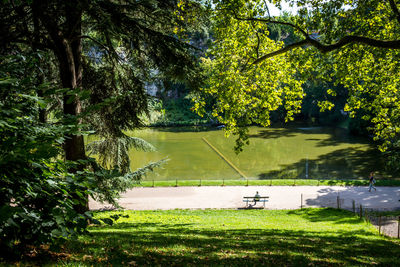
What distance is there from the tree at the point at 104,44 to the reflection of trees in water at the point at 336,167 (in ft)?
59.1

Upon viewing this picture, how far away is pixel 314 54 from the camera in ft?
36.2

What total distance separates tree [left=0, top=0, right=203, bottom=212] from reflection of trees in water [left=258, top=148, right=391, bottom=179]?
18.0m

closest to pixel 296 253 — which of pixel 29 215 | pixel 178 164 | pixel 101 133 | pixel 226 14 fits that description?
pixel 29 215

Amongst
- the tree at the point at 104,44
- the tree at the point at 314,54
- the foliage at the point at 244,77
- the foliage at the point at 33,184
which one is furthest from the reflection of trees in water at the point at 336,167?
the foliage at the point at 33,184

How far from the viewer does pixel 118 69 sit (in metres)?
9.81

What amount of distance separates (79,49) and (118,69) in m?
1.25

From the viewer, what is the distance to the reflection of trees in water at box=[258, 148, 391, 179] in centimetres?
2567

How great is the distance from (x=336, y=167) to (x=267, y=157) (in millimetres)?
6875

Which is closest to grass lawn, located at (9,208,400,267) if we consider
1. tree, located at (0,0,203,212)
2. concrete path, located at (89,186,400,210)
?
tree, located at (0,0,203,212)

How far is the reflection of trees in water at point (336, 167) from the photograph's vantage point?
25672 mm

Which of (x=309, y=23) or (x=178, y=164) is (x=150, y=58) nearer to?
(x=309, y=23)

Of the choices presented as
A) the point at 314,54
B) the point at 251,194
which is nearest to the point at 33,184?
the point at 314,54

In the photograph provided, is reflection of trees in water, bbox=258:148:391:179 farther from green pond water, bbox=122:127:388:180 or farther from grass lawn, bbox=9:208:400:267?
grass lawn, bbox=9:208:400:267

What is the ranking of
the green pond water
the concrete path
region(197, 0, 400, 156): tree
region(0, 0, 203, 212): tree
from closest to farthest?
region(0, 0, 203, 212): tree → region(197, 0, 400, 156): tree → the concrete path → the green pond water
